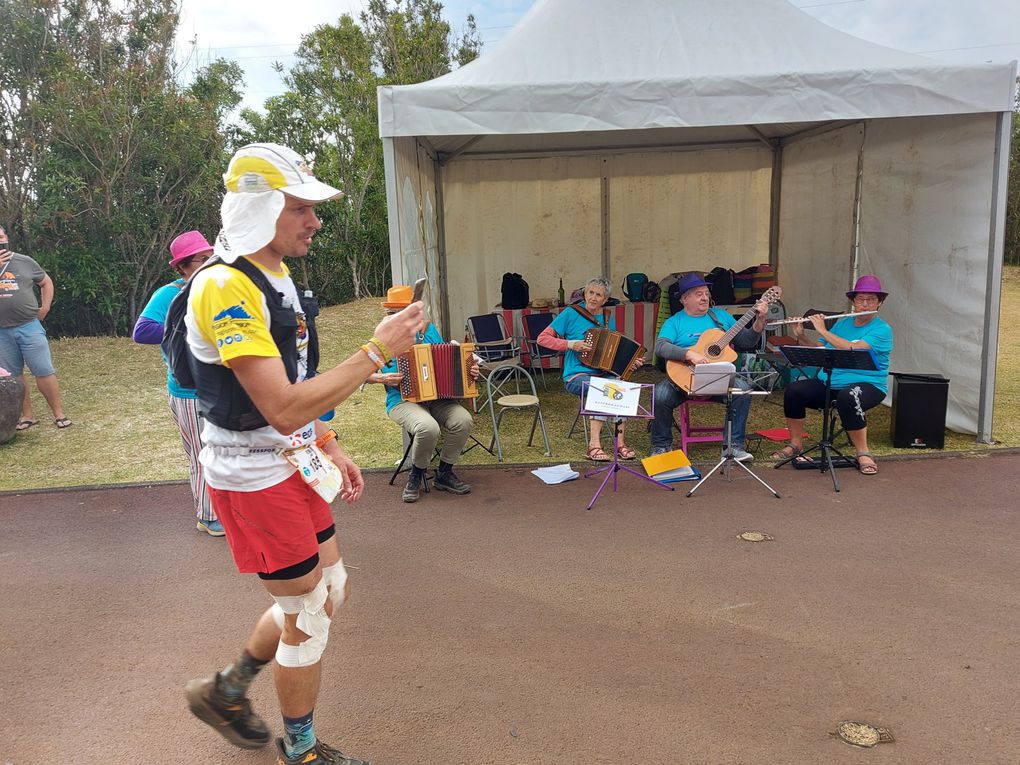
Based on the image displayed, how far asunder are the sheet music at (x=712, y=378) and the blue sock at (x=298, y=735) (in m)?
3.68

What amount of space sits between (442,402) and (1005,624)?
354cm

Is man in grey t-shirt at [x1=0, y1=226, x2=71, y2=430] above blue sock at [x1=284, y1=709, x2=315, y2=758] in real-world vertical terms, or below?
above

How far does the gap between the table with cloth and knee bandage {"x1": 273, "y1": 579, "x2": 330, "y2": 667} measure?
22.0ft

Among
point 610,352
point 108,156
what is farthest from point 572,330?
point 108,156

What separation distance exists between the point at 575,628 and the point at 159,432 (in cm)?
542

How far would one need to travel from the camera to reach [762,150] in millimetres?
9672

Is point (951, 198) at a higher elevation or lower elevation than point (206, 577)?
higher

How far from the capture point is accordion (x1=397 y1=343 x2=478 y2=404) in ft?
17.3

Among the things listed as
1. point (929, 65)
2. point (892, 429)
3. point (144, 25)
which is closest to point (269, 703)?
point (892, 429)

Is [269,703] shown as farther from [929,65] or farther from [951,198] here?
[951,198]

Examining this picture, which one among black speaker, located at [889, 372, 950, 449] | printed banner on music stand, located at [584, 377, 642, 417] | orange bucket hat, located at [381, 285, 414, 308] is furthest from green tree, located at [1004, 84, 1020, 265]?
orange bucket hat, located at [381, 285, 414, 308]

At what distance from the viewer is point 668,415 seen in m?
5.93

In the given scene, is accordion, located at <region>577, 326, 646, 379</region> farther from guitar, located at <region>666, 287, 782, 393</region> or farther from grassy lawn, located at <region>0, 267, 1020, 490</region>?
grassy lawn, located at <region>0, 267, 1020, 490</region>

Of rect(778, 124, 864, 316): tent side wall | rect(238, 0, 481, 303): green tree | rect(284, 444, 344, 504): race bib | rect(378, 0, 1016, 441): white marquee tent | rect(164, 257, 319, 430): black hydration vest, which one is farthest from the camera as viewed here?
rect(238, 0, 481, 303): green tree
